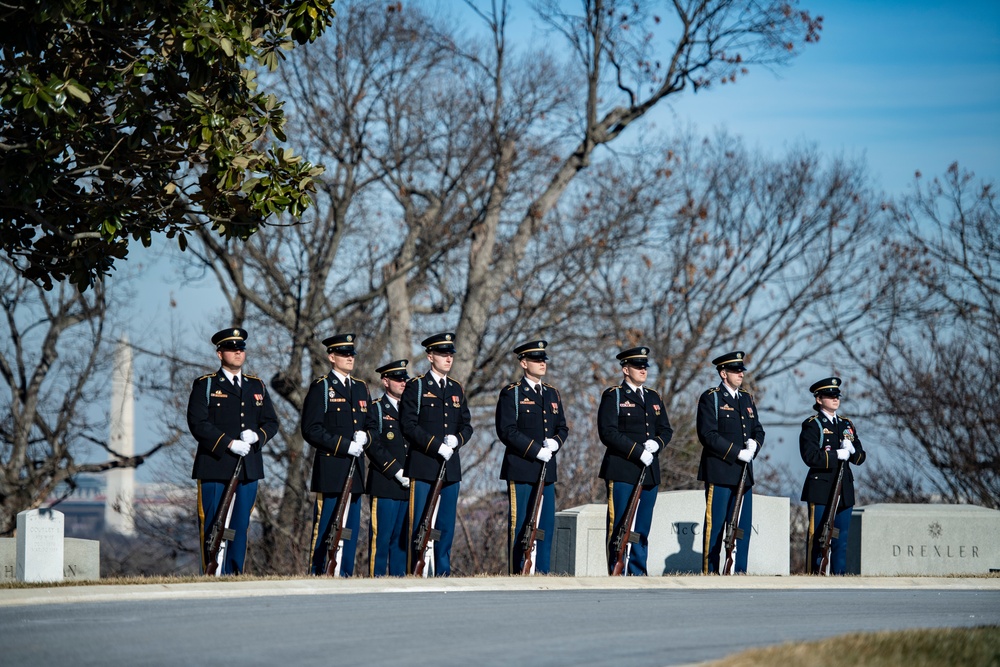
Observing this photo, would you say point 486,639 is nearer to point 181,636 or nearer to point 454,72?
point 181,636

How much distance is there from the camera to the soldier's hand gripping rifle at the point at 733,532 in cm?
1191

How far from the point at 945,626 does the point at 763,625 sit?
3.56ft

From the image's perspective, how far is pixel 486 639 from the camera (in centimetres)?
684

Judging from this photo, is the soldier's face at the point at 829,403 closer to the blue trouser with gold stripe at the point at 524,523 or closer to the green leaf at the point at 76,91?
the blue trouser with gold stripe at the point at 524,523

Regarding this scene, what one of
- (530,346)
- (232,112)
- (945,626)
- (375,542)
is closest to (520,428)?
(530,346)

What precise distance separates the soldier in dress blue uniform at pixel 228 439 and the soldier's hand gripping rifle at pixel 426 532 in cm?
142

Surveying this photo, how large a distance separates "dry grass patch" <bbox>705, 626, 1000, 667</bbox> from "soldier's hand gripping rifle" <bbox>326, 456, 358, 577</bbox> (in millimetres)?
5280

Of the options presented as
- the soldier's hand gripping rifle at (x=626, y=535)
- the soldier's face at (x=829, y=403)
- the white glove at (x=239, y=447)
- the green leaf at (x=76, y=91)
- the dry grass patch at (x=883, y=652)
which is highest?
the green leaf at (x=76, y=91)

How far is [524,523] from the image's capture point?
11461mm

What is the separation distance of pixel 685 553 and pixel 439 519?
2.81 metres

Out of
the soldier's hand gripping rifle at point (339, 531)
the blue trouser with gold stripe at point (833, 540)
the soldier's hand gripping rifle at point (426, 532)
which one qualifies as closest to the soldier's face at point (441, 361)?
the soldier's hand gripping rifle at point (426, 532)

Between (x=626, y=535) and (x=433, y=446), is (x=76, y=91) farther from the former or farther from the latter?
(x=626, y=535)

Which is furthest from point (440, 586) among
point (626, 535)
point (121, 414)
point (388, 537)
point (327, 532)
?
point (121, 414)

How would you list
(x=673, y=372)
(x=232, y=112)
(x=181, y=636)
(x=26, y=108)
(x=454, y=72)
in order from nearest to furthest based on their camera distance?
1. (x=181, y=636)
2. (x=26, y=108)
3. (x=232, y=112)
4. (x=454, y=72)
5. (x=673, y=372)
